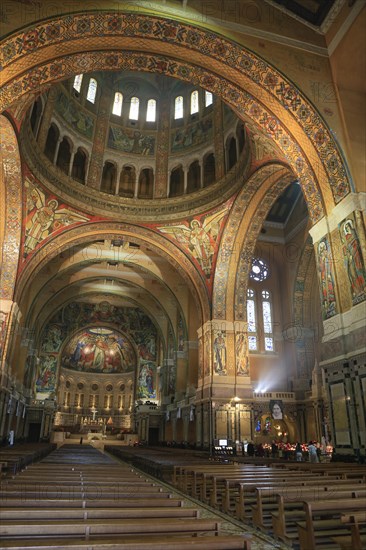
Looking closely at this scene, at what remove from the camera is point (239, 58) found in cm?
1043

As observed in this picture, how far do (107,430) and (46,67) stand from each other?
105ft

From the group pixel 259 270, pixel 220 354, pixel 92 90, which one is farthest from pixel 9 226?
pixel 259 270

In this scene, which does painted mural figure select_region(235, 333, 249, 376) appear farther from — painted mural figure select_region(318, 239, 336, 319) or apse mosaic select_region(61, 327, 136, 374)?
apse mosaic select_region(61, 327, 136, 374)

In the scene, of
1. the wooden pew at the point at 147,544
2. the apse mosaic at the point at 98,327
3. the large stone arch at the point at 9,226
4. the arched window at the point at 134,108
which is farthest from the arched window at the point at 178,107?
the wooden pew at the point at 147,544

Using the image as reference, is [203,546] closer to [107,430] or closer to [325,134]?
[325,134]

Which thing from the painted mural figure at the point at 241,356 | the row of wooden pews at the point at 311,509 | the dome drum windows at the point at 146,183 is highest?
the dome drum windows at the point at 146,183

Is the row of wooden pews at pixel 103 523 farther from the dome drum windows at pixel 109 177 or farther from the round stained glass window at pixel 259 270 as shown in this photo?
the round stained glass window at pixel 259 270

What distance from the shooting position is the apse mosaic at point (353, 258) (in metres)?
8.88

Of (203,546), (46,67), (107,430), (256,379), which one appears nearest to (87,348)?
(107,430)

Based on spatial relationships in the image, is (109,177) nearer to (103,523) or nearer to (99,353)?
(103,523)

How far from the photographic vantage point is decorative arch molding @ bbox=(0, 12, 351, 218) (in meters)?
9.60

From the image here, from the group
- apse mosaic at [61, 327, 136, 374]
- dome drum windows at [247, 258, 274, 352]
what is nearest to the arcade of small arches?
dome drum windows at [247, 258, 274, 352]

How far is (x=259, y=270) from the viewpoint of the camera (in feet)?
77.6

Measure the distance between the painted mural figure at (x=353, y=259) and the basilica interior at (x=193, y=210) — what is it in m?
0.04
